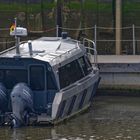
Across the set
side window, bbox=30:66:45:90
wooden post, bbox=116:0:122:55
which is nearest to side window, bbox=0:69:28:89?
side window, bbox=30:66:45:90

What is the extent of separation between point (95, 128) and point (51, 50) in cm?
306

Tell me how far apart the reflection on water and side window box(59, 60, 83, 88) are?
1.03 m

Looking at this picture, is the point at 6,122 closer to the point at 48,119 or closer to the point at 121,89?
A: the point at 48,119

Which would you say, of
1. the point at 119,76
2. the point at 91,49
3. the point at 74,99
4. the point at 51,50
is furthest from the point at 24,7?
the point at 74,99

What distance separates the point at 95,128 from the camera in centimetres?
2070

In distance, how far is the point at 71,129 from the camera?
20.5 m

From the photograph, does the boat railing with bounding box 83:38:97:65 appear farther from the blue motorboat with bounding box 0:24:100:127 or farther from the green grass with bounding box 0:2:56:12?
the green grass with bounding box 0:2:56:12

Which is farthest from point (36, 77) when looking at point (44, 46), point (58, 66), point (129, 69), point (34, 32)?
point (34, 32)

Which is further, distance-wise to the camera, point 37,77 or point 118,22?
point 118,22

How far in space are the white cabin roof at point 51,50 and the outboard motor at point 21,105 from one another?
1.15 meters

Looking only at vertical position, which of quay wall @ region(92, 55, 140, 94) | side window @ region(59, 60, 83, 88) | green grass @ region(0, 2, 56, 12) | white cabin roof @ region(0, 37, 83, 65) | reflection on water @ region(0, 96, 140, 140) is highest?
green grass @ region(0, 2, 56, 12)

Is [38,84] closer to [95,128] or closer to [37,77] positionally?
[37,77]

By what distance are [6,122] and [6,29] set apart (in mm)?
9211

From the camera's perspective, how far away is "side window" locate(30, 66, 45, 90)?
20969mm
